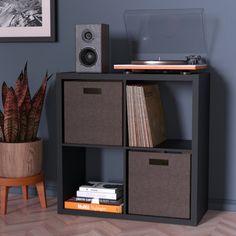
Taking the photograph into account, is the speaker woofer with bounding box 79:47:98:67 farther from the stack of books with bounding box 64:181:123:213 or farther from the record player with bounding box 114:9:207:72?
the stack of books with bounding box 64:181:123:213

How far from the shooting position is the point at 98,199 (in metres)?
2.99

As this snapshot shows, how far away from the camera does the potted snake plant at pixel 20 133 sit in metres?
2.98

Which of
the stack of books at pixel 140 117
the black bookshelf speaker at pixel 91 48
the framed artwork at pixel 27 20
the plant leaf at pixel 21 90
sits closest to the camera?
the stack of books at pixel 140 117

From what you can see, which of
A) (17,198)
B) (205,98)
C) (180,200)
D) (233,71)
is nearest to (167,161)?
(180,200)

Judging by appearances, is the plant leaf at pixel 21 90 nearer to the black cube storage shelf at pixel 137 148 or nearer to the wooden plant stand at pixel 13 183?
the black cube storage shelf at pixel 137 148

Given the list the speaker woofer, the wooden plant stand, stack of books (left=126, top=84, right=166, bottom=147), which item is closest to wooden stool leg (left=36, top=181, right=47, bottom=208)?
the wooden plant stand

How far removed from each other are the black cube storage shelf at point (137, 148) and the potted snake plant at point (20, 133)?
0.53ft

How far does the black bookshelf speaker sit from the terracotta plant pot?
1.64ft

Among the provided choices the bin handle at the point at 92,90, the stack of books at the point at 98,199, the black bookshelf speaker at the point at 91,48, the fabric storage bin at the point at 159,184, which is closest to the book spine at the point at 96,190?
the stack of books at the point at 98,199

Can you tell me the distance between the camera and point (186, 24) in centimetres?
301

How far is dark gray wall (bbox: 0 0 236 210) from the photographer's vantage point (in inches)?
119

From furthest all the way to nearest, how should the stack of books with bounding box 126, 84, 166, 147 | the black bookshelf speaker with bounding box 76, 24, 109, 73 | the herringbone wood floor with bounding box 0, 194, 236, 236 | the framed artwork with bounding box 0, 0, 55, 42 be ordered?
the framed artwork with bounding box 0, 0, 55, 42 → the black bookshelf speaker with bounding box 76, 24, 109, 73 → the stack of books with bounding box 126, 84, 166, 147 → the herringbone wood floor with bounding box 0, 194, 236, 236

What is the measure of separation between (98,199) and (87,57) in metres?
0.76

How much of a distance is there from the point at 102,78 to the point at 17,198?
Result: 39.5 inches
